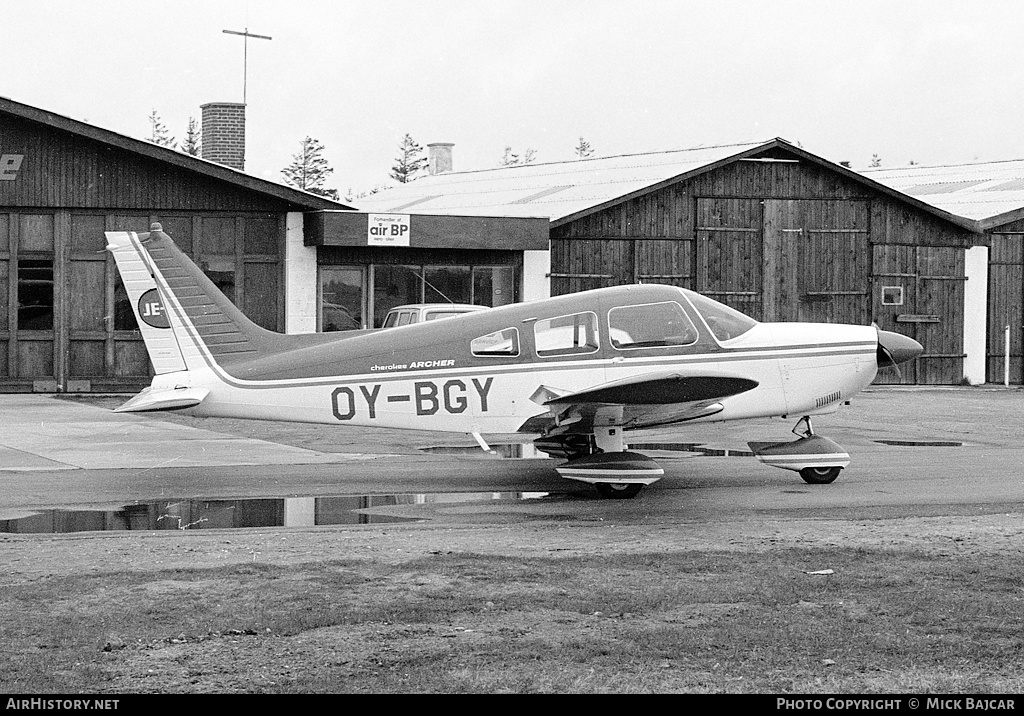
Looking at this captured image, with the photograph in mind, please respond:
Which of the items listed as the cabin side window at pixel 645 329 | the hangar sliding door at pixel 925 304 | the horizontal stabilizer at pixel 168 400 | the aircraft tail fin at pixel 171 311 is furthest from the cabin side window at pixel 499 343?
the hangar sliding door at pixel 925 304

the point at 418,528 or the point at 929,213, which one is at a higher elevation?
the point at 929,213

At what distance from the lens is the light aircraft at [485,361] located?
13469 mm

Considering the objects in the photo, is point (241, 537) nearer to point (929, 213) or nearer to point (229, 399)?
point (229, 399)

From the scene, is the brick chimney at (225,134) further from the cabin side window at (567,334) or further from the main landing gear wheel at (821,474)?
the main landing gear wheel at (821,474)

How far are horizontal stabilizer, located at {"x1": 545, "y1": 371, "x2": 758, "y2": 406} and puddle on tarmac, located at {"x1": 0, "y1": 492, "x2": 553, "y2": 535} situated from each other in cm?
134

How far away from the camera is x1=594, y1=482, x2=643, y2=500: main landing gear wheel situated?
12.9 metres

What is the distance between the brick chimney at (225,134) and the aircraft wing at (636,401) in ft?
62.4

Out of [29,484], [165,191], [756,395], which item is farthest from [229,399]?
[165,191]

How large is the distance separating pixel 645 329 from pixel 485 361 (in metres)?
1.68

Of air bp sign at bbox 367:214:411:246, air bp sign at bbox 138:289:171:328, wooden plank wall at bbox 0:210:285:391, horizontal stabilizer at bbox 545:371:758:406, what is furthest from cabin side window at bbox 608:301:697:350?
wooden plank wall at bbox 0:210:285:391

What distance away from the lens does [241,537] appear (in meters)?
10.4

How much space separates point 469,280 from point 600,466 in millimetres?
16040

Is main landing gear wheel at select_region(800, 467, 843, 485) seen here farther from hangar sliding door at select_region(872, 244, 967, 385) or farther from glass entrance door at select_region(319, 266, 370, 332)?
hangar sliding door at select_region(872, 244, 967, 385)
